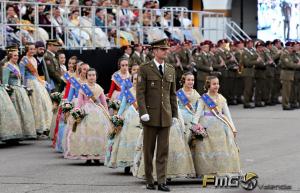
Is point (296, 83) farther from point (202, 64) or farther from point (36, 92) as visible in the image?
point (36, 92)

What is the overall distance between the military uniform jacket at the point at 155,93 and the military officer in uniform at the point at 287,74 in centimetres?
1496

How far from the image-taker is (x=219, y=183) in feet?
41.2

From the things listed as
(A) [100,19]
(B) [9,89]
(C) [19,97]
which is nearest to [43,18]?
(A) [100,19]

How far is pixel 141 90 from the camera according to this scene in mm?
12094

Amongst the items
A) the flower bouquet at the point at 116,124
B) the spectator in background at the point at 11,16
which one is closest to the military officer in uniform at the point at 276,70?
the spectator in background at the point at 11,16

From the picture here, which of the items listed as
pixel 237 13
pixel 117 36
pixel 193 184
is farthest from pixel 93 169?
pixel 237 13

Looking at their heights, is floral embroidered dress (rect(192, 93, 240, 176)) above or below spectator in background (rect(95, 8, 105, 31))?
below

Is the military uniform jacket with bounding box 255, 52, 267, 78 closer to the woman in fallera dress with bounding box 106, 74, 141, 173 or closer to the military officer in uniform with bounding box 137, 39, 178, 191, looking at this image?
the woman in fallera dress with bounding box 106, 74, 141, 173

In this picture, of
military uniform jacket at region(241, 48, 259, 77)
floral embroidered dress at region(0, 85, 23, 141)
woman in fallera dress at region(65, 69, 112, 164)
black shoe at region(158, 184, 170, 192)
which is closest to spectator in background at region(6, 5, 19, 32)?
floral embroidered dress at region(0, 85, 23, 141)

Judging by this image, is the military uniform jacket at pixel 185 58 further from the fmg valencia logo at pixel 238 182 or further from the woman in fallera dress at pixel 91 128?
the fmg valencia logo at pixel 238 182

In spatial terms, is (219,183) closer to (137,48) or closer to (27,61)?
(27,61)

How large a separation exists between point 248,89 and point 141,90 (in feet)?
52.6

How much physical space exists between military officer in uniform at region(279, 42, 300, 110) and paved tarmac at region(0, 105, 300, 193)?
638cm

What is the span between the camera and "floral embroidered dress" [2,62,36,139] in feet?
59.3
